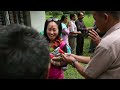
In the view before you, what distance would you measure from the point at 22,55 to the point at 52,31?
5.54 ft

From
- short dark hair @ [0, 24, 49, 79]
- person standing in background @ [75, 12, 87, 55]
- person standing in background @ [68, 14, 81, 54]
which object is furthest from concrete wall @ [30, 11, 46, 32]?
short dark hair @ [0, 24, 49, 79]

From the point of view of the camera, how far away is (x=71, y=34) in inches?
223

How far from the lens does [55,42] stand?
223 centimetres

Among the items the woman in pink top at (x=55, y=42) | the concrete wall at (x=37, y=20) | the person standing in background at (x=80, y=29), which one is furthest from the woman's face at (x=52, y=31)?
the concrete wall at (x=37, y=20)

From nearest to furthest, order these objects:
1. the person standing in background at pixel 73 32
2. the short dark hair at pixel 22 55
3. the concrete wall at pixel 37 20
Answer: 1. the short dark hair at pixel 22 55
2. the person standing in background at pixel 73 32
3. the concrete wall at pixel 37 20

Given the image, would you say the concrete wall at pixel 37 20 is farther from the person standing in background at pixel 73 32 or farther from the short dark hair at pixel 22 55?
the short dark hair at pixel 22 55

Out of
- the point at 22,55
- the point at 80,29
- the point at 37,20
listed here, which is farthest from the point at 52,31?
the point at 37,20

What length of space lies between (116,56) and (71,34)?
430cm

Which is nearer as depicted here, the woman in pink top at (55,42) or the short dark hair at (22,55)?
the short dark hair at (22,55)

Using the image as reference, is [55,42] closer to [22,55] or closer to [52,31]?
[52,31]

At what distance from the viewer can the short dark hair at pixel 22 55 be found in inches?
24.2

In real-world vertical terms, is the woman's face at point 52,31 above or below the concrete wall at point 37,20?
above
